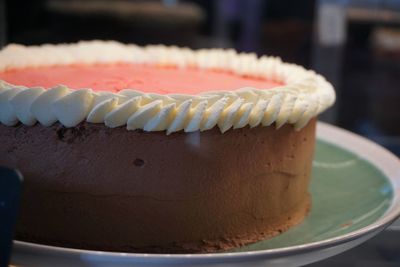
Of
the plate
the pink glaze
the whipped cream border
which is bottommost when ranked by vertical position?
the plate

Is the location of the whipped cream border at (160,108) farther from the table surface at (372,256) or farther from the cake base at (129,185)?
the table surface at (372,256)

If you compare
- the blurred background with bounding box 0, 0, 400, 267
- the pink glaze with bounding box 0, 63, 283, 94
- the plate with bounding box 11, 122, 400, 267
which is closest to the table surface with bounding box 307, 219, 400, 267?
the plate with bounding box 11, 122, 400, 267

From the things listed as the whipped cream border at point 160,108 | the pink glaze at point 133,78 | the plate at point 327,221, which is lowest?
the plate at point 327,221

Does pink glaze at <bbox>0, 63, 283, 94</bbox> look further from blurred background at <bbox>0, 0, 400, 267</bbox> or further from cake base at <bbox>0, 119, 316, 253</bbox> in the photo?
blurred background at <bbox>0, 0, 400, 267</bbox>

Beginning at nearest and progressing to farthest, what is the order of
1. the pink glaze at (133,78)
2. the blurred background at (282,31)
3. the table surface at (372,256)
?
the table surface at (372,256)
the pink glaze at (133,78)
the blurred background at (282,31)

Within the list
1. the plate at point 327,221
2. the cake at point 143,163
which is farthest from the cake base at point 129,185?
the plate at point 327,221

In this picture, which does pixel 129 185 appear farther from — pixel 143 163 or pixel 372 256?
pixel 372 256

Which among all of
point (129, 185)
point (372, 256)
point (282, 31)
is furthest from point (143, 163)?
point (282, 31)
